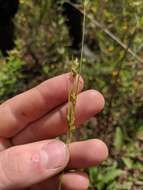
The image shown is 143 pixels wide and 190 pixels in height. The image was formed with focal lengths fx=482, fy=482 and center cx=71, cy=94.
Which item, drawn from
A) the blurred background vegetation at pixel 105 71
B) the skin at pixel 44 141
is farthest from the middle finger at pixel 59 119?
the blurred background vegetation at pixel 105 71

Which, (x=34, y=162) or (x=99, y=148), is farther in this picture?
(x=99, y=148)

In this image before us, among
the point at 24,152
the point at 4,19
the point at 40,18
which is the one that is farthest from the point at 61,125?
the point at 4,19

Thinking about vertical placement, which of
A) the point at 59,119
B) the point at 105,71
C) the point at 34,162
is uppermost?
the point at 105,71

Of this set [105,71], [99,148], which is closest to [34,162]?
[99,148]

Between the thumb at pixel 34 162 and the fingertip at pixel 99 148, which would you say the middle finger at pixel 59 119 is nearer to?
the fingertip at pixel 99 148

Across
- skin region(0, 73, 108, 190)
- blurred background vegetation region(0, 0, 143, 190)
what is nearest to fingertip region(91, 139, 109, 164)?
skin region(0, 73, 108, 190)

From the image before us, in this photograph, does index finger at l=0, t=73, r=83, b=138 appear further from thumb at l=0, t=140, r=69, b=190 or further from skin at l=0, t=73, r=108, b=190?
thumb at l=0, t=140, r=69, b=190

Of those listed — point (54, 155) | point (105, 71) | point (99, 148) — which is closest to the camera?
point (54, 155)

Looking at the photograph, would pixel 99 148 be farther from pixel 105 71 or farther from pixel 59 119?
pixel 105 71
